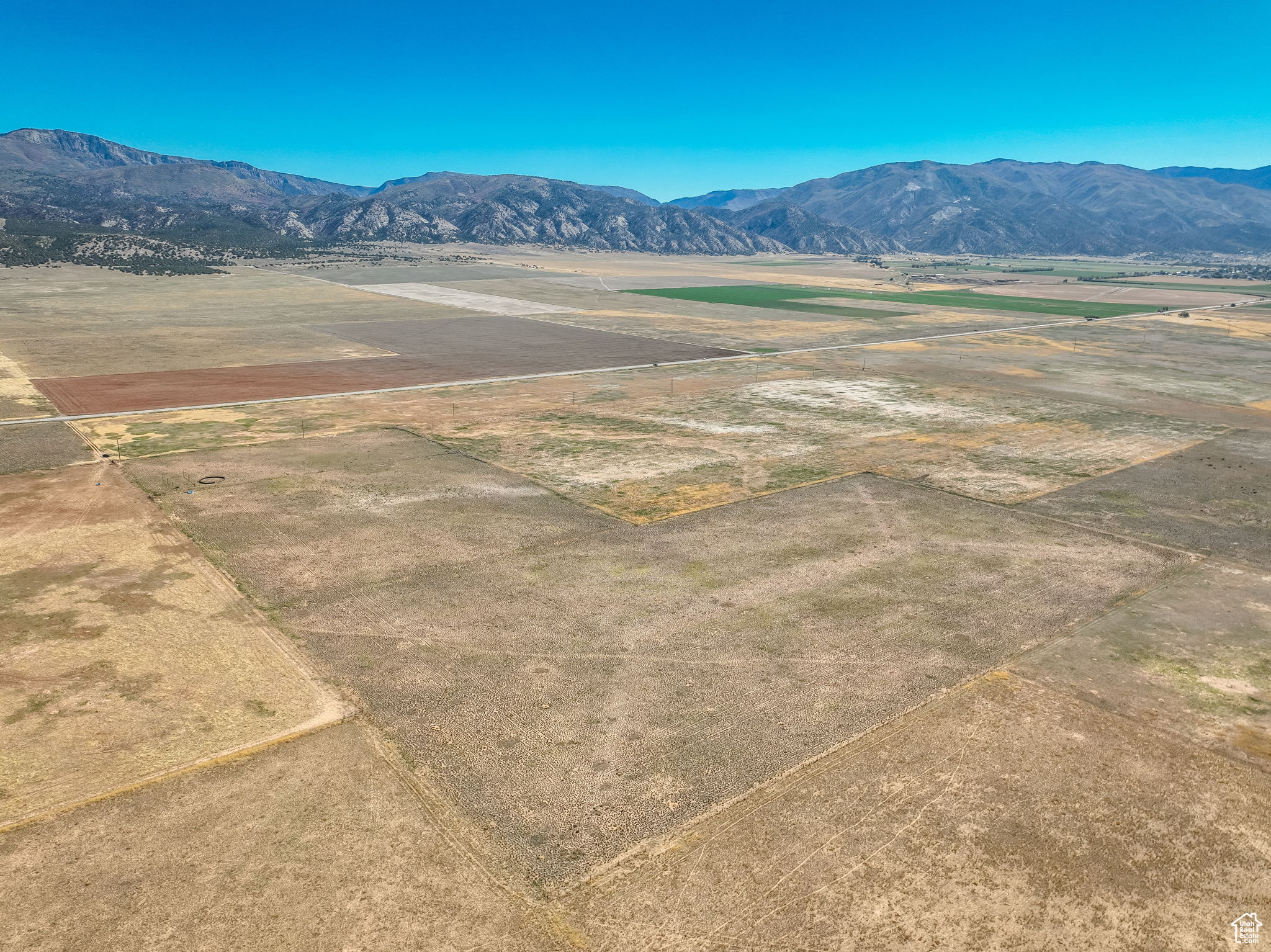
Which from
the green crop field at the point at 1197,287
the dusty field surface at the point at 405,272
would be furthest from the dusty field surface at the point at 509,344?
the green crop field at the point at 1197,287

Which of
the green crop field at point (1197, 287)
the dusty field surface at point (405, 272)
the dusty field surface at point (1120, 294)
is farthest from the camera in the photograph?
the green crop field at point (1197, 287)

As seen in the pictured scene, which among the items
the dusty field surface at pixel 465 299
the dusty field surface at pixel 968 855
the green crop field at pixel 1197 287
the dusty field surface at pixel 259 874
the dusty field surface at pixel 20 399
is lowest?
the dusty field surface at pixel 968 855

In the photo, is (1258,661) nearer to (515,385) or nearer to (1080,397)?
(1080,397)

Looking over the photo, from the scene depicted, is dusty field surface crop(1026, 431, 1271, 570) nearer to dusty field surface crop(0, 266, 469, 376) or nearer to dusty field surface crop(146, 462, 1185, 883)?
dusty field surface crop(146, 462, 1185, 883)

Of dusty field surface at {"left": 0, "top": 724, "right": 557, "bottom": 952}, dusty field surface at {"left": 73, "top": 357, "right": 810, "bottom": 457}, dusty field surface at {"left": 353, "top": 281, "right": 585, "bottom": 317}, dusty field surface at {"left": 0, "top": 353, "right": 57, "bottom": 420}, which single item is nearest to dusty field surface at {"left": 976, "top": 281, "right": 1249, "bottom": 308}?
dusty field surface at {"left": 353, "top": 281, "right": 585, "bottom": 317}

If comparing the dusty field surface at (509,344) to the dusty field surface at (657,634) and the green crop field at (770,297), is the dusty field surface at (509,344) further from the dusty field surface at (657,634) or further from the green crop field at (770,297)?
the green crop field at (770,297)

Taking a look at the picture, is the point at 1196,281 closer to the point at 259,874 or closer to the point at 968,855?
the point at 968,855

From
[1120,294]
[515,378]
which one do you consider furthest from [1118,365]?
[1120,294]
